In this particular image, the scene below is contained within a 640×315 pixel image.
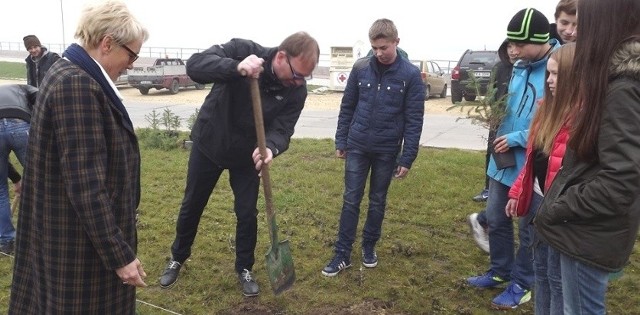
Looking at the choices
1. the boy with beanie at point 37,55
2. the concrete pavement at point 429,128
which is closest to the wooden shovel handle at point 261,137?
the concrete pavement at point 429,128

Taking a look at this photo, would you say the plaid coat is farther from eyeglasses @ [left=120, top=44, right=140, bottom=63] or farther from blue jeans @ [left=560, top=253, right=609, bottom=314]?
blue jeans @ [left=560, top=253, right=609, bottom=314]

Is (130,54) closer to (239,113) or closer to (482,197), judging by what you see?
(239,113)

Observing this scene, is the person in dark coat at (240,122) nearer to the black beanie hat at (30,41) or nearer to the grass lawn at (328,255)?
the grass lawn at (328,255)

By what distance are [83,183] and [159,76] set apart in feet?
66.9

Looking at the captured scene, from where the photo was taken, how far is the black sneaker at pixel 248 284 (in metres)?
3.62

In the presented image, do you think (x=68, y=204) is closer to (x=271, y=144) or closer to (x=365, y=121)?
(x=271, y=144)

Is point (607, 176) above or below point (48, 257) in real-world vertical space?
above

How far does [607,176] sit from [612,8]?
569mm

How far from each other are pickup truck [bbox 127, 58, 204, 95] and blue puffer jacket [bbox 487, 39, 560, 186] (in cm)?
1864

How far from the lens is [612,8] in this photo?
6.06ft

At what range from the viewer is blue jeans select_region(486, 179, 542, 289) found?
3332 millimetres

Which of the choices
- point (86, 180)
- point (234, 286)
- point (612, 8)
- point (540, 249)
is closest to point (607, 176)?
point (612, 8)

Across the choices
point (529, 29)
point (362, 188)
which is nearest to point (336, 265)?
point (362, 188)

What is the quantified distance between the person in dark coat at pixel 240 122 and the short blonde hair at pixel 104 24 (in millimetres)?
890
